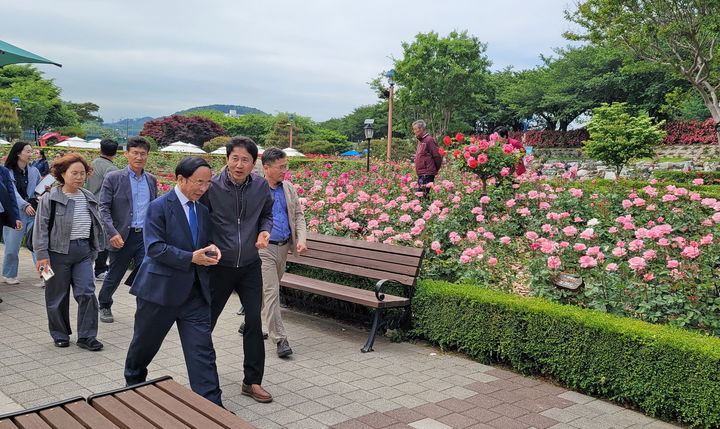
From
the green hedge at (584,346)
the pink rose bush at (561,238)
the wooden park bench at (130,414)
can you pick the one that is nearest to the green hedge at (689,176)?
the pink rose bush at (561,238)

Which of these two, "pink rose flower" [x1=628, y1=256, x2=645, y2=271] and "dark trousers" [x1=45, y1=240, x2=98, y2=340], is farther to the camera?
"dark trousers" [x1=45, y1=240, x2=98, y2=340]

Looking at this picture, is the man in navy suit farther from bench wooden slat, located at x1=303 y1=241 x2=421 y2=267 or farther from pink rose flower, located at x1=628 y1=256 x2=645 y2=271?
pink rose flower, located at x1=628 y1=256 x2=645 y2=271

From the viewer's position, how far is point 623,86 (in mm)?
37750

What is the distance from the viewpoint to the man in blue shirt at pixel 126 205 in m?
5.84

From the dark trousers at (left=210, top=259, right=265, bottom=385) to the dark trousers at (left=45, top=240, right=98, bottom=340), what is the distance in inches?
62.4

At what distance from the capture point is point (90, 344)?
205 inches

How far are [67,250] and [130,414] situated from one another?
3.22 m

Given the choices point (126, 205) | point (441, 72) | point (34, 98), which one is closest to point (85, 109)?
point (34, 98)

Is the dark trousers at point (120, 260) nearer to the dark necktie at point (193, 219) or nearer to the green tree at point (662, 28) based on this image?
the dark necktie at point (193, 219)

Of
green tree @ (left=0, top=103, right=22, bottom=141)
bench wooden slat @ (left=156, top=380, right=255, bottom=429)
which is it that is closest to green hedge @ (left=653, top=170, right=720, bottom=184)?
bench wooden slat @ (left=156, top=380, right=255, bottom=429)

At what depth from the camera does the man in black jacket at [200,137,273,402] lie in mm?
3980

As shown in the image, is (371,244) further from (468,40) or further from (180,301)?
(468,40)

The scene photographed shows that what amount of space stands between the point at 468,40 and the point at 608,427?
4277cm

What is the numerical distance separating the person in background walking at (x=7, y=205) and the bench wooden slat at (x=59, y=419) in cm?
482
